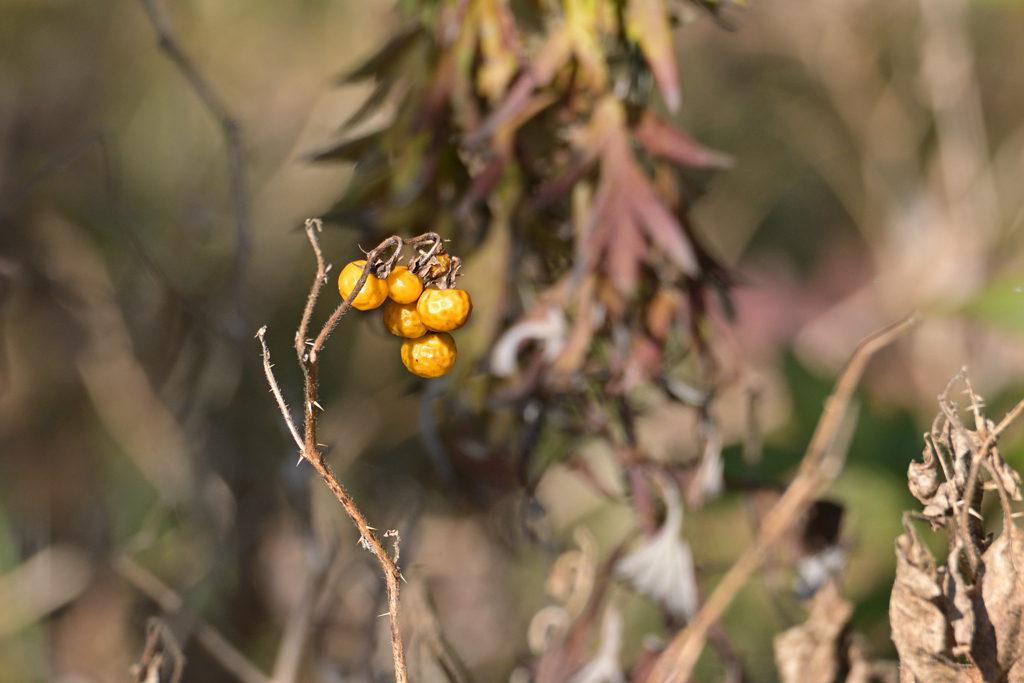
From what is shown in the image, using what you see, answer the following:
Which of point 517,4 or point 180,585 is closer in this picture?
point 517,4

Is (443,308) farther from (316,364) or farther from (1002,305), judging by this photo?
(1002,305)

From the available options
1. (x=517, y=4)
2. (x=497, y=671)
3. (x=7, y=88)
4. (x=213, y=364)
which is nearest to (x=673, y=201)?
(x=517, y=4)

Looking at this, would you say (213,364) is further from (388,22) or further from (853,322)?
(853,322)

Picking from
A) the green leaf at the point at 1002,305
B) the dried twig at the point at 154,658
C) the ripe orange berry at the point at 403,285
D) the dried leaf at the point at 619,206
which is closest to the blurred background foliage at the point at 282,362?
the green leaf at the point at 1002,305

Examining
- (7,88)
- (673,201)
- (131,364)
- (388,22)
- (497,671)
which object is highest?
(7,88)

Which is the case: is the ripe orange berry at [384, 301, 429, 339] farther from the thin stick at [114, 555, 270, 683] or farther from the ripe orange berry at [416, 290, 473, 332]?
the thin stick at [114, 555, 270, 683]

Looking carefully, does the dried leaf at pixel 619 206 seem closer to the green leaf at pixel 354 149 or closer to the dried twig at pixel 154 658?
the green leaf at pixel 354 149

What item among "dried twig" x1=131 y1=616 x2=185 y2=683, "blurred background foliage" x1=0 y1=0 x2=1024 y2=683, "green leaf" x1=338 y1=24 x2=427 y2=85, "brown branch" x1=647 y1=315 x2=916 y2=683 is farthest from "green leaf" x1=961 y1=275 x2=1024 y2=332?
"dried twig" x1=131 y1=616 x2=185 y2=683
